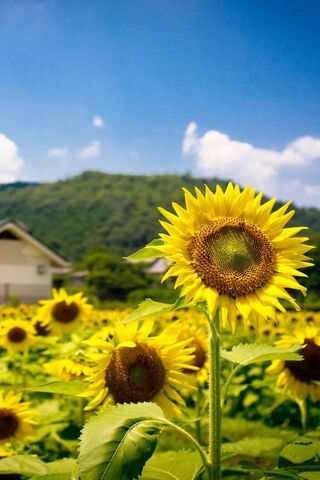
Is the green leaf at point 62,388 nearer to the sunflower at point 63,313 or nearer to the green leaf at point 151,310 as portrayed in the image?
the green leaf at point 151,310

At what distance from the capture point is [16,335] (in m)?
5.06

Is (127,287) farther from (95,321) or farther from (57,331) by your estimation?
(57,331)

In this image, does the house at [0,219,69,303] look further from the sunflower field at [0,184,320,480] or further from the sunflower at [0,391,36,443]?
the sunflower field at [0,184,320,480]

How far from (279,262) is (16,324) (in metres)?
3.68

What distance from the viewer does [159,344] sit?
220 cm

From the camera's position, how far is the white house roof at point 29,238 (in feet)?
120

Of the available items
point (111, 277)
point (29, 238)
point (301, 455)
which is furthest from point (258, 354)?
point (111, 277)

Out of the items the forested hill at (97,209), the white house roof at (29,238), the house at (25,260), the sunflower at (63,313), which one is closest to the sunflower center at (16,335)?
the sunflower at (63,313)

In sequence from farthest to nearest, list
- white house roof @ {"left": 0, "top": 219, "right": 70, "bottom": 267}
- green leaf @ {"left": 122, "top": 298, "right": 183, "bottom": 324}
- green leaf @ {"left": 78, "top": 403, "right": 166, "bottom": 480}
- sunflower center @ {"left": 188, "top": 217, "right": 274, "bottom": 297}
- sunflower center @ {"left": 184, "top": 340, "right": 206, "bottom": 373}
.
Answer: white house roof @ {"left": 0, "top": 219, "right": 70, "bottom": 267} < sunflower center @ {"left": 184, "top": 340, "right": 206, "bottom": 373} < sunflower center @ {"left": 188, "top": 217, "right": 274, "bottom": 297} < green leaf @ {"left": 122, "top": 298, "right": 183, "bottom": 324} < green leaf @ {"left": 78, "top": 403, "right": 166, "bottom": 480}

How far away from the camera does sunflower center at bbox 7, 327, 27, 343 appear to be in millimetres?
5047

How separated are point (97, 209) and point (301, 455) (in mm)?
114329

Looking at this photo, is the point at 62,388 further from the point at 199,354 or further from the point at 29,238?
the point at 29,238

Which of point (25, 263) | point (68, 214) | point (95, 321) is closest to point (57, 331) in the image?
point (95, 321)

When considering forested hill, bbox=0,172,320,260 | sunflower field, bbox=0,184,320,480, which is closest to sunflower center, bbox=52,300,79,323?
sunflower field, bbox=0,184,320,480
